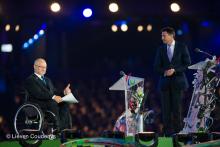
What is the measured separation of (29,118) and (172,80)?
200 cm

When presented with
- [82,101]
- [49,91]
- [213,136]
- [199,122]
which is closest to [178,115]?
[199,122]

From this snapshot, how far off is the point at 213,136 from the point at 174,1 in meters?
5.06

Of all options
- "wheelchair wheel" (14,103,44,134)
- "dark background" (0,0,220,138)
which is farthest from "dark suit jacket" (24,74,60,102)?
"dark background" (0,0,220,138)

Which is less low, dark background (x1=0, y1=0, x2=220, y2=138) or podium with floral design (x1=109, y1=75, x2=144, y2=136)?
dark background (x1=0, y1=0, x2=220, y2=138)

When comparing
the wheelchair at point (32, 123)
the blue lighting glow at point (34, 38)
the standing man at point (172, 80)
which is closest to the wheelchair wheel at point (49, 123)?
the wheelchair at point (32, 123)

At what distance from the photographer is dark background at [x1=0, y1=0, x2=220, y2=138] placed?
944 cm

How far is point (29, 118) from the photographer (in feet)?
21.4

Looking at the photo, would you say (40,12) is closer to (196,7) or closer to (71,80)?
(71,80)

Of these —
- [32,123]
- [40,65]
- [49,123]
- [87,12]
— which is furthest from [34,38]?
[32,123]

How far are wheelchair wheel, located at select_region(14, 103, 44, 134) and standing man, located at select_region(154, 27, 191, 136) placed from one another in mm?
1741

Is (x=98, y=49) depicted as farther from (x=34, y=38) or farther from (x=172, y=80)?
(x=172, y=80)

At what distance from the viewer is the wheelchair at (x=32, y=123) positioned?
6366 millimetres

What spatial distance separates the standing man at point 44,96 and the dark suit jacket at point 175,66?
132 cm

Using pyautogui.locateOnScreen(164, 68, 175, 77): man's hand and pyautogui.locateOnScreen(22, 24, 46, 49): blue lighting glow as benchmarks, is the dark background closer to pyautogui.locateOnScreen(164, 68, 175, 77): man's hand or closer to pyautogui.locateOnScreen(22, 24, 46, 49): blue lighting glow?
pyautogui.locateOnScreen(22, 24, 46, 49): blue lighting glow
